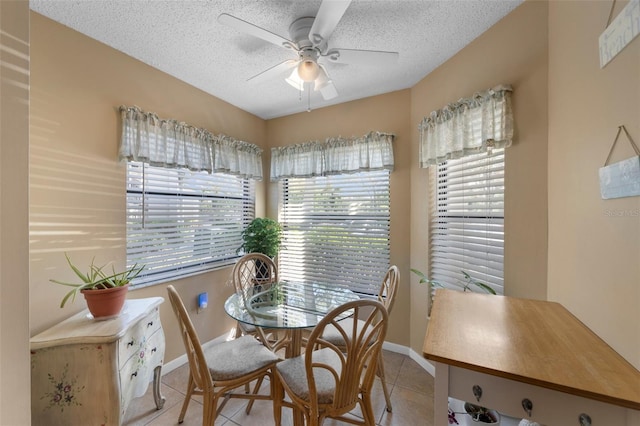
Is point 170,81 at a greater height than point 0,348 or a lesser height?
greater

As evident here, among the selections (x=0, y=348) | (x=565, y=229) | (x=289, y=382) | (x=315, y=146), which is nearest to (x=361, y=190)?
(x=315, y=146)

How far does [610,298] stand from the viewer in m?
0.91

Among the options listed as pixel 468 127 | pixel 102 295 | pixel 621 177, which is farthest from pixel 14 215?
pixel 468 127

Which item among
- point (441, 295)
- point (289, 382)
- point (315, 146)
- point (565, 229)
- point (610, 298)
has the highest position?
point (315, 146)

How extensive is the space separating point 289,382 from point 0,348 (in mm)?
1137

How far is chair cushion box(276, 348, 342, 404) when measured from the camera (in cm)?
129

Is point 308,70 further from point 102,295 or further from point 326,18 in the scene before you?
point 102,295

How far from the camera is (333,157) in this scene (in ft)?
9.22

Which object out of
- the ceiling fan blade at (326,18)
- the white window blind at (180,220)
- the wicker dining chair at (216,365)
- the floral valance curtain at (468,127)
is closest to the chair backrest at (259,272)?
the white window blind at (180,220)

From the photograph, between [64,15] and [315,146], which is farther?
[315,146]

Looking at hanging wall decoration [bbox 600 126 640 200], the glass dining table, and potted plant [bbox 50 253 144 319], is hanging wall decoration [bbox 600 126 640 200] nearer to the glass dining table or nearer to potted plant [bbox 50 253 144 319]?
the glass dining table

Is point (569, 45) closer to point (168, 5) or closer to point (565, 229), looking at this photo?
point (565, 229)

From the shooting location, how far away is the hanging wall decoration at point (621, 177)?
2.55ft

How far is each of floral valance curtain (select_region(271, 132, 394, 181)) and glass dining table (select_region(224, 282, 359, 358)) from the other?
4.23 ft
